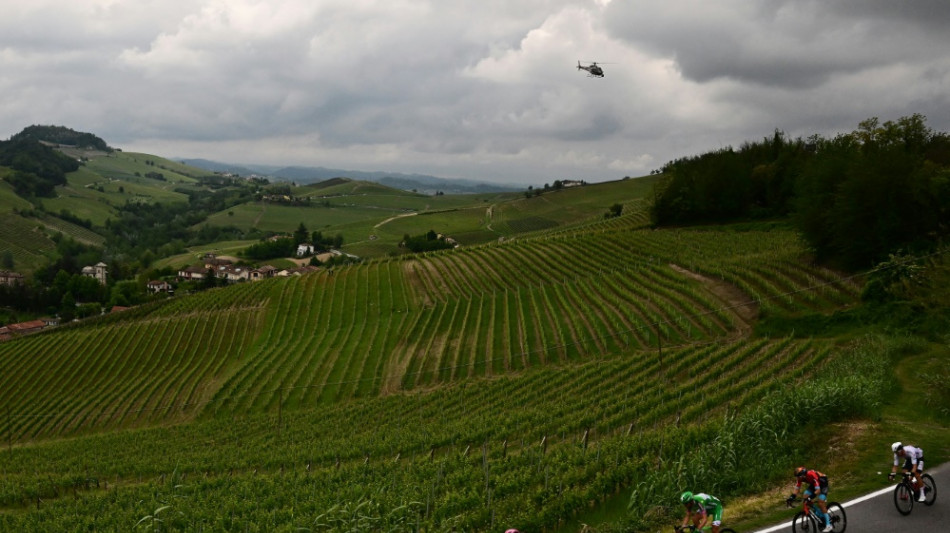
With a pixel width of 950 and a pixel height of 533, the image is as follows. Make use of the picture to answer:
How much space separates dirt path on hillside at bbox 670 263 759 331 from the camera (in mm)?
34531

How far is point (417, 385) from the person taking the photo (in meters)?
38.1

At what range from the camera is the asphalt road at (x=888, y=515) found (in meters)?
10.8

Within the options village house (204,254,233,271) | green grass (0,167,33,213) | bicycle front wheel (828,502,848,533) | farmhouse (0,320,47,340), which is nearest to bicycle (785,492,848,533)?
bicycle front wheel (828,502,848,533)

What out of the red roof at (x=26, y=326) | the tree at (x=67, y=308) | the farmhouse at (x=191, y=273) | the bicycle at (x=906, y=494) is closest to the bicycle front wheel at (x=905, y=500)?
the bicycle at (x=906, y=494)

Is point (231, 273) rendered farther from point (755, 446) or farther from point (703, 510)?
point (703, 510)

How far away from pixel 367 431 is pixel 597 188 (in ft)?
460

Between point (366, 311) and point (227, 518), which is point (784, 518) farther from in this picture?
point (366, 311)

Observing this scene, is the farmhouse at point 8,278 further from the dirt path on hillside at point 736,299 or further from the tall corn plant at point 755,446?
the tall corn plant at point 755,446

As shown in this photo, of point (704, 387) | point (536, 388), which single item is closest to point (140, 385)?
point (536, 388)

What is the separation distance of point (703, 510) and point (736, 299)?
30.8m

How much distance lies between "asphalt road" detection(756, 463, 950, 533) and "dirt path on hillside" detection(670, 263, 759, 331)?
2272 cm

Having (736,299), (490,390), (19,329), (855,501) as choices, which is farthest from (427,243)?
(855,501)

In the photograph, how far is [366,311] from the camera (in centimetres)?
5553

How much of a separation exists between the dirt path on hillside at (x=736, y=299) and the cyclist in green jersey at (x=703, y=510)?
2624 centimetres
